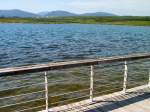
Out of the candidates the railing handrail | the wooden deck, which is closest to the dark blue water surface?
the wooden deck

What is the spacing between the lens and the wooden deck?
22.1 ft

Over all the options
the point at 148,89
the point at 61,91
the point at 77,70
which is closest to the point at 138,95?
the point at 148,89

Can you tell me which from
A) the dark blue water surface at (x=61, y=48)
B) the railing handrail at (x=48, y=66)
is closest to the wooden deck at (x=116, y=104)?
the railing handrail at (x=48, y=66)

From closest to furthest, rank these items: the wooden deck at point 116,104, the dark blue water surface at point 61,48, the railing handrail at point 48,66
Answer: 1. the railing handrail at point 48,66
2. the wooden deck at point 116,104
3. the dark blue water surface at point 61,48

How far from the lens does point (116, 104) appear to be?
717 centimetres

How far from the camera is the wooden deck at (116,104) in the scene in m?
6.73

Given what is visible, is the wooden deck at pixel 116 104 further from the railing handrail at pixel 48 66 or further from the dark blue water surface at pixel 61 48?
the dark blue water surface at pixel 61 48

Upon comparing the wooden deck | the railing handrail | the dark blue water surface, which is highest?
the railing handrail

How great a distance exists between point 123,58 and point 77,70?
1182 cm

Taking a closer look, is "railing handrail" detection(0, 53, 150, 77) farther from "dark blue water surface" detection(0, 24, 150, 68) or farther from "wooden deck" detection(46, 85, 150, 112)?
"dark blue water surface" detection(0, 24, 150, 68)

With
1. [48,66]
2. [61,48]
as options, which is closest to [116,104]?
[48,66]

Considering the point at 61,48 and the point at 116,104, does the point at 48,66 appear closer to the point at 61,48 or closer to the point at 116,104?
the point at 116,104

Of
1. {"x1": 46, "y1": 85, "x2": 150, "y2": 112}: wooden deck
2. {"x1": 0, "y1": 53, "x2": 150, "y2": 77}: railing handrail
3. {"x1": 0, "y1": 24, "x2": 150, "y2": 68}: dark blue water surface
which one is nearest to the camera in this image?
{"x1": 0, "y1": 53, "x2": 150, "y2": 77}: railing handrail

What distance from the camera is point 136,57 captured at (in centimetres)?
783
